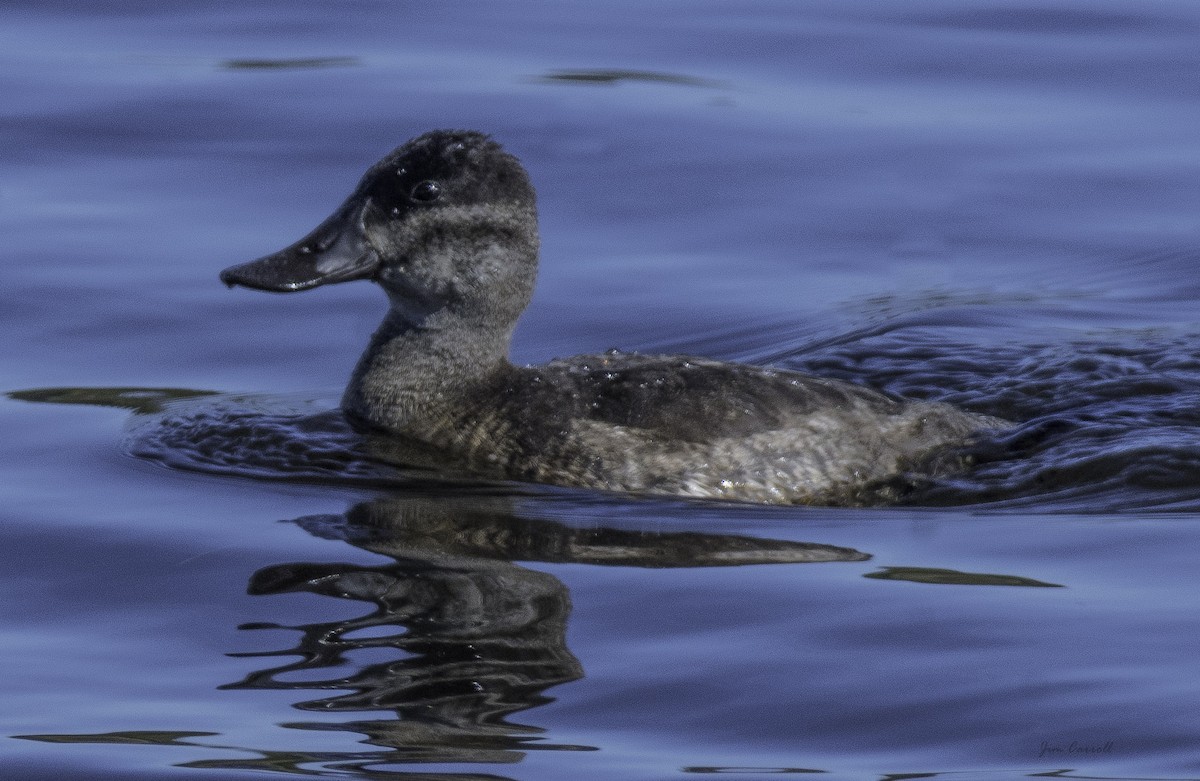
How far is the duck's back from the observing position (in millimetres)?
8195

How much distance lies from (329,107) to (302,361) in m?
3.87

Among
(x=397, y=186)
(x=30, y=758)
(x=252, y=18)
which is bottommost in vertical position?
(x=30, y=758)

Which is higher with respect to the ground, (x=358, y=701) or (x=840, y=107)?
(x=840, y=107)

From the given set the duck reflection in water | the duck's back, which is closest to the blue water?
the duck reflection in water

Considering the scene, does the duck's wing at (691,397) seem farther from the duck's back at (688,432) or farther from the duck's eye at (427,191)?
the duck's eye at (427,191)

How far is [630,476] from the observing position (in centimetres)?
816

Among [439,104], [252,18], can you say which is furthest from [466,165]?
[252,18]

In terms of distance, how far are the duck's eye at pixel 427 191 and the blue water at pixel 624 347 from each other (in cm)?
102

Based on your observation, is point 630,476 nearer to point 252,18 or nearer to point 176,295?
point 176,295
